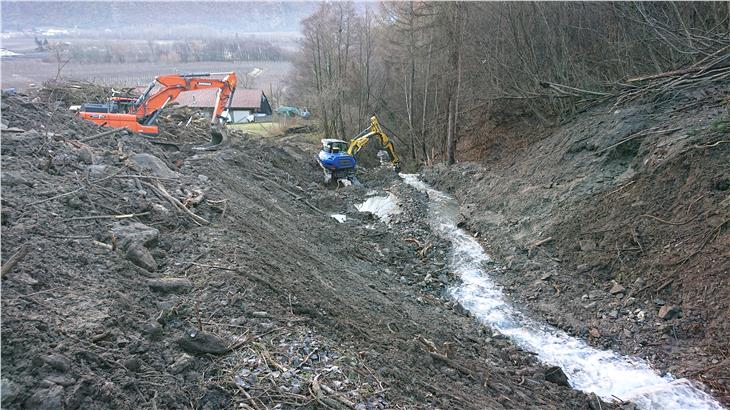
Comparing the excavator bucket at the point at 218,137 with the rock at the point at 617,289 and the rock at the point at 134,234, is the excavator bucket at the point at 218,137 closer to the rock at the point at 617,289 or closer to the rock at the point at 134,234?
the rock at the point at 134,234

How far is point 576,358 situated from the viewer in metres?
6.41

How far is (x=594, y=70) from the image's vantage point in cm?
1281

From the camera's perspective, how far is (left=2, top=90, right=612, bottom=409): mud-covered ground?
10.5ft

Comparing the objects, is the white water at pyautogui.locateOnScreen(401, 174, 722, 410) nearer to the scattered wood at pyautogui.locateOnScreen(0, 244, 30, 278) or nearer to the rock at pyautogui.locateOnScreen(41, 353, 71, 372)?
the rock at pyautogui.locateOnScreen(41, 353, 71, 372)

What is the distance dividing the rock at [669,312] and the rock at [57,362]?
7.22 m

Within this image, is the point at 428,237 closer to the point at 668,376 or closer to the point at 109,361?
the point at 668,376

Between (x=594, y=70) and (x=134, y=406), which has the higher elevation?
(x=594, y=70)

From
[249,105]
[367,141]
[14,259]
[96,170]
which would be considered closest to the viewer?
[14,259]

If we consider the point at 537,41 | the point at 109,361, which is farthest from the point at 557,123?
the point at 109,361

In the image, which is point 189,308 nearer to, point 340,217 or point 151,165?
point 151,165

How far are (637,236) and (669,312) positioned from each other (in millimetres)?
1585

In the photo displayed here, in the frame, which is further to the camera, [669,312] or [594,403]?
[669,312]

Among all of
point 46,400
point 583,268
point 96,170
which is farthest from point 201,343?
point 583,268

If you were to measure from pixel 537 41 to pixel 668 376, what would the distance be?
→ 11.6 m
